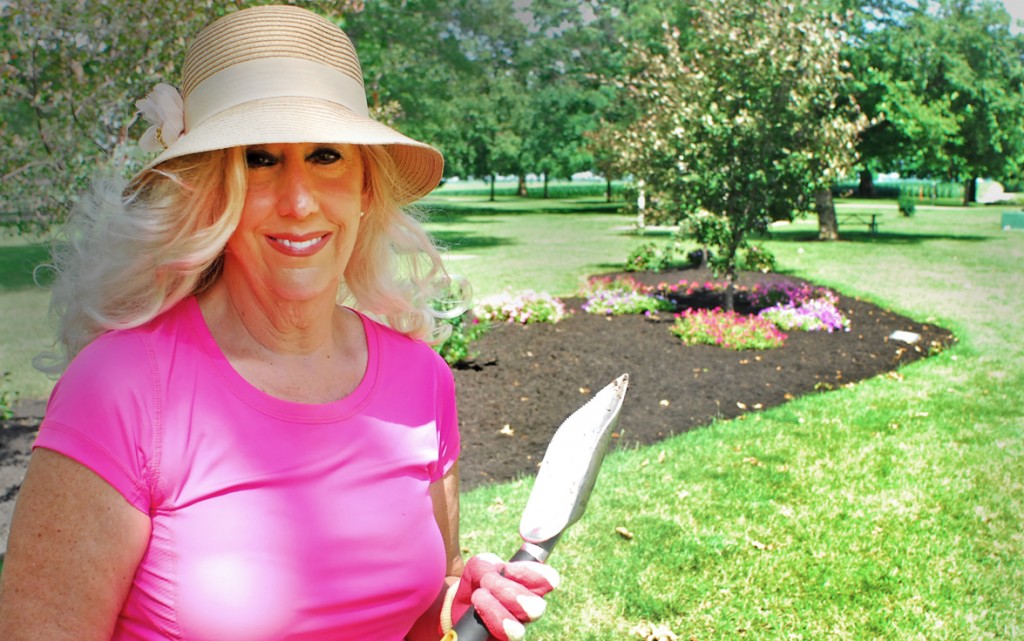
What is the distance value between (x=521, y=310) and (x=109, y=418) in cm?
859

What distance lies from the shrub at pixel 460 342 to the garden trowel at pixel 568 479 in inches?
220

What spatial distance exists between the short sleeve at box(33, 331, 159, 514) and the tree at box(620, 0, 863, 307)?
913cm

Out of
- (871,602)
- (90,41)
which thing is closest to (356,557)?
(871,602)

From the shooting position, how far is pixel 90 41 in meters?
5.09

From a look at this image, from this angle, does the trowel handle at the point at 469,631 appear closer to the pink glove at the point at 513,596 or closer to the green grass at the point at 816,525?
the pink glove at the point at 513,596

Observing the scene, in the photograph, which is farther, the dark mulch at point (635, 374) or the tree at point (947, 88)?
the tree at point (947, 88)

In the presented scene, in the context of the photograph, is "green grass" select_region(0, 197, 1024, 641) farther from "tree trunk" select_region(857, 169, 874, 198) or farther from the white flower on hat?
"tree trunk" select_region(857, 169, 874, 198)

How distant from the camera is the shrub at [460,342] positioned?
7.31 m

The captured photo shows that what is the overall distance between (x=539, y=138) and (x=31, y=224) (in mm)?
34835

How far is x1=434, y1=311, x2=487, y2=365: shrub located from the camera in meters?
7.31

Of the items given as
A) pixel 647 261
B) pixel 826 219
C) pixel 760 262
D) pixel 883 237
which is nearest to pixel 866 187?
pixel 883 237

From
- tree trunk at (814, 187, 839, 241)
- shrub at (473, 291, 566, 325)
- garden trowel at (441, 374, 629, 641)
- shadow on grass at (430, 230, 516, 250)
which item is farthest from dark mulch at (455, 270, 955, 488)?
tree trunk at (814, 187, 839, 241)

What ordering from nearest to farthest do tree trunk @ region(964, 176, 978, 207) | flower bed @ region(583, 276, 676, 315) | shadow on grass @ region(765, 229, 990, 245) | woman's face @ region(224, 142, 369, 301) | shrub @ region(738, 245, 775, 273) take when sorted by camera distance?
woman's face @ region(224, 142, 369, 301) → flower bed @ region(583, 276, 676, 315) → shrub @ region(738, 245, 775, 273) → shadow on grass @ region(765, 229, 990, 245) → tree trunk @ region(964, 176, 978, 207)

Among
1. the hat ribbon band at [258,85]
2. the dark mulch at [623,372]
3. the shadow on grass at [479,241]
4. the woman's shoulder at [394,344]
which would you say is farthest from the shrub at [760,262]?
the hat ribbon band at [258,85]
